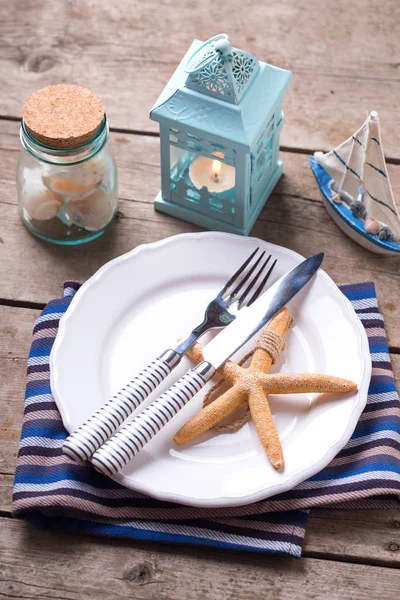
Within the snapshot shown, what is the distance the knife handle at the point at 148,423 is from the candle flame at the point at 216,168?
32 cm

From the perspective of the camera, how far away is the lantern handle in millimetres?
983

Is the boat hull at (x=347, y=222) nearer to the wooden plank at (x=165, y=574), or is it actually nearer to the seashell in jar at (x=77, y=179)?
the seashell in jar at (x=77, y=179)

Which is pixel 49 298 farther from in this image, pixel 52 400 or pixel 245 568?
pixel 245 568

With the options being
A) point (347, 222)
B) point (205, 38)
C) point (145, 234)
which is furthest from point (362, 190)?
point (205, 38)

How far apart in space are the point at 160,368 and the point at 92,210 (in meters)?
0.31

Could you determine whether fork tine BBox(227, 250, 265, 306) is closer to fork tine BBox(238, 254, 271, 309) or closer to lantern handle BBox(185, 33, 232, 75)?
fork tine BBox(238, 254, 271, 309)

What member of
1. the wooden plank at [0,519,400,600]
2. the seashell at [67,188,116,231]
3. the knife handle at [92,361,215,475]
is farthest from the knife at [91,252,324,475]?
the seashell at [67,188,116,231]

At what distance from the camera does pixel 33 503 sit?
0.89 metres

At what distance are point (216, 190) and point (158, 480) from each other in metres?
0.44

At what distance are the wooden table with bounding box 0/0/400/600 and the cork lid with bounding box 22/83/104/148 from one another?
7.5 inches

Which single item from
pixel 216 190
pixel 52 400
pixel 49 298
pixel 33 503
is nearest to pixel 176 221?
pixel 216 190

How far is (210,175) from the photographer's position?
1.14 metres

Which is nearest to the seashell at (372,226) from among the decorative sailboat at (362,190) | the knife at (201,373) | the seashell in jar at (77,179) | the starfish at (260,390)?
the decorative sailboat at (362,190)

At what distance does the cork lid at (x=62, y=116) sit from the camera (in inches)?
39.6
